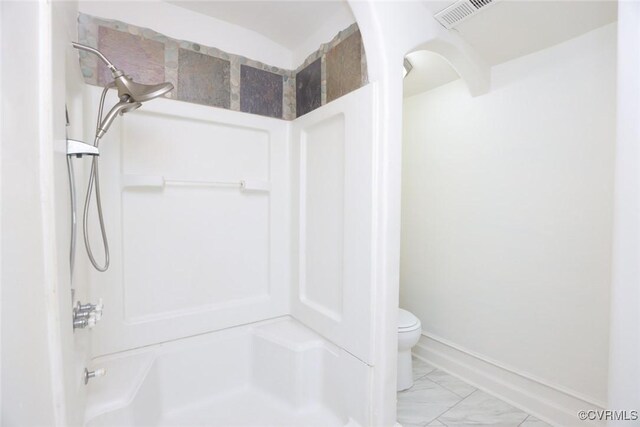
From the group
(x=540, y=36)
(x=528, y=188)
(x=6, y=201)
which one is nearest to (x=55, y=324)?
(x=6, y=201)

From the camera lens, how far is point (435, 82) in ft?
7.17

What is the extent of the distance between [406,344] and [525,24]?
1.90 m

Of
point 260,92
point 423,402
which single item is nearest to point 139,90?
point 260,92

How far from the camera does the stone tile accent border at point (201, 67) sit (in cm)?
145

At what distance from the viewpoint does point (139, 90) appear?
1191 mm

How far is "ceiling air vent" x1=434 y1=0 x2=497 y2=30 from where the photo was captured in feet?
4.62

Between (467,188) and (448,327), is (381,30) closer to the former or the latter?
(467,188)

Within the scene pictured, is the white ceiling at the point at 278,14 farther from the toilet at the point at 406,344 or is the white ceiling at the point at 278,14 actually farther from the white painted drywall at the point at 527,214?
the toilet at the point at 406,344

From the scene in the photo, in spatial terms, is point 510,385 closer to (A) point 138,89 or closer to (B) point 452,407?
(B) point 452,407

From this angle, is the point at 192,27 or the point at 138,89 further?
the point at 192,27

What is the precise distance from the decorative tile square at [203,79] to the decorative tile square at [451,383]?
7.47ft

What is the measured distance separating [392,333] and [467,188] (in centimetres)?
122

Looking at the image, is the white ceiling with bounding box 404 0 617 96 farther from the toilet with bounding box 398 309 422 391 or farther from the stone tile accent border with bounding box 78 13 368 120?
the toilet with bounding box 398 309 422 391

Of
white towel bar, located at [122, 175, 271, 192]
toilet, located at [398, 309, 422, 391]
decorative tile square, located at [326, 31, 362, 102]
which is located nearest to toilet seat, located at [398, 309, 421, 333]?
toilet, located at [398, 309, 422, 391]
